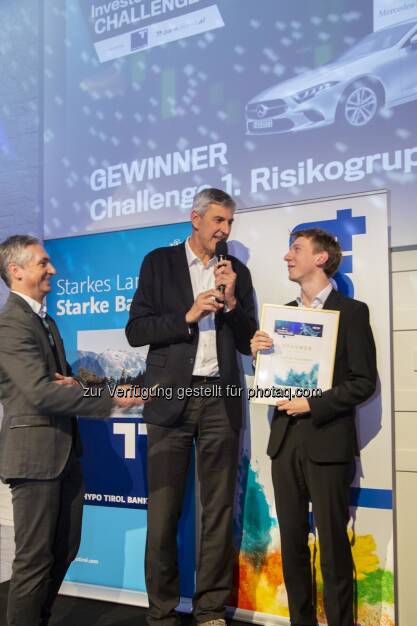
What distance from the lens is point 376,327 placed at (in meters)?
2.87

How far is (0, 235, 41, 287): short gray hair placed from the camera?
2.59 meters

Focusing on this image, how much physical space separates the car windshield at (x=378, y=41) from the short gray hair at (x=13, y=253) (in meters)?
1.95

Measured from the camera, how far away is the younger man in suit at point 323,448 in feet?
8.27

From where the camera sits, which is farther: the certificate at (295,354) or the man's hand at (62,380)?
the certificate at (295,354)

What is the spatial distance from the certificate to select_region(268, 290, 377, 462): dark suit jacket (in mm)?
57

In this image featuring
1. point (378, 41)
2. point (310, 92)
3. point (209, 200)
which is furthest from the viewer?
point (310, 92)

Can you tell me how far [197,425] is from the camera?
113 inches

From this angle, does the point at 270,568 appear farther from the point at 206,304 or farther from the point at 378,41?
the point at 378,41

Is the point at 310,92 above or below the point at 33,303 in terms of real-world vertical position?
above

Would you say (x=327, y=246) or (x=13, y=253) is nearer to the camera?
(x=13, y=253)

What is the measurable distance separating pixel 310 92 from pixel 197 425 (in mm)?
1883

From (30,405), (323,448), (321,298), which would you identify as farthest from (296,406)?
(30,405)

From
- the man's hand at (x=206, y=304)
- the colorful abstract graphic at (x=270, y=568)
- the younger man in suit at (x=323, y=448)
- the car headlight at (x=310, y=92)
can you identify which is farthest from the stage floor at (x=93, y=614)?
the car headlight at (x=310, y=92)

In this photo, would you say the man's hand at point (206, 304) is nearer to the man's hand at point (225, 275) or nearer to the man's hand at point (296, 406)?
the man's hand at point (225, 275)
